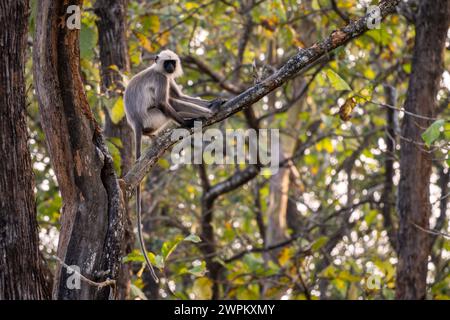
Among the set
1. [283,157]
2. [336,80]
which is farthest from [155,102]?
[283,157]

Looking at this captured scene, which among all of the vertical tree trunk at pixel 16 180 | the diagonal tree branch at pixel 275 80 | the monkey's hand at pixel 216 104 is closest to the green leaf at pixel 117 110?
the monkey's hand at pixel 216 104

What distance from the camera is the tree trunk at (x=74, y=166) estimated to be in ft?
11.1

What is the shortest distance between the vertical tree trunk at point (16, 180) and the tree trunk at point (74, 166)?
0.12 meters

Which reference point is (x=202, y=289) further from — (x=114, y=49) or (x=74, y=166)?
(x=74, y=166)

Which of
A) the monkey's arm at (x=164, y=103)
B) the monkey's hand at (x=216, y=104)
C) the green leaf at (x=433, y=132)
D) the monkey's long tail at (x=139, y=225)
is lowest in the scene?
the monkey's long tail at (x=139, y=225)

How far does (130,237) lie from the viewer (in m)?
5.36

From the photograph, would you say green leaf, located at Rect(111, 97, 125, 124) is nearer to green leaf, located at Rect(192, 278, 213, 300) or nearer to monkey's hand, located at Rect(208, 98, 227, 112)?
monkey's hand, located at Rect(208, 98, 227, 112)

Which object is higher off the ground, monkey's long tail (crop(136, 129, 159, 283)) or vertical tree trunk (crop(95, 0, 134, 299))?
vertical tree trunk (crop(95, 0, 134, 299))

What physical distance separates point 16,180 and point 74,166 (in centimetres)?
37

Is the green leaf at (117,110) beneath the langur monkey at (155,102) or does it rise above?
beneath

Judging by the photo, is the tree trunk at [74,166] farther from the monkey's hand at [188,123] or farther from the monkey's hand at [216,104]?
the monkey's hand at [188,123]

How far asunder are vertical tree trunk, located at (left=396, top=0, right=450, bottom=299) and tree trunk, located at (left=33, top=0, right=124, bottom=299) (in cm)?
312

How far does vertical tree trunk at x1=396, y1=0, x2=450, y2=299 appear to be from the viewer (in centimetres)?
591

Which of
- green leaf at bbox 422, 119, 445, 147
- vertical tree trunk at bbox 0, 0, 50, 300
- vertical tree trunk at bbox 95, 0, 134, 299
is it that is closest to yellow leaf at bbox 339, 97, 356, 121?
green leaf at bbox 422, 119, 445, 147
